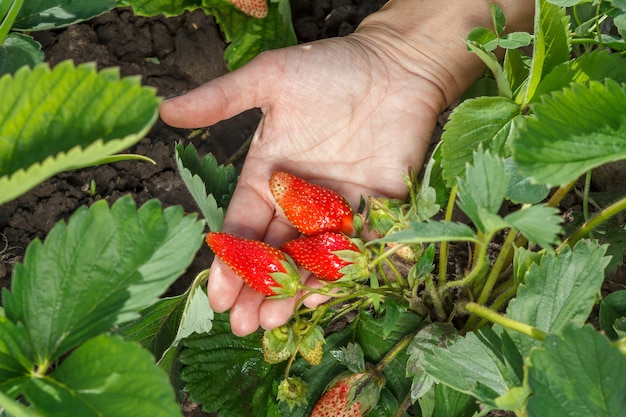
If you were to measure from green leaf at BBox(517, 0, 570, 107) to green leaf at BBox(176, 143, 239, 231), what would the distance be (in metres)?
0.47

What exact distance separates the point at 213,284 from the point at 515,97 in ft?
1.63

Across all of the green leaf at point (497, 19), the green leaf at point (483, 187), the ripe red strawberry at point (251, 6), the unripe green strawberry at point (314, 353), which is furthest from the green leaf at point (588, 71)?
the ripe red strawberry at point (251, 6)

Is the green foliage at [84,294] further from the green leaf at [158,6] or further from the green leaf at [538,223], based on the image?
the green leaf at [158,6]

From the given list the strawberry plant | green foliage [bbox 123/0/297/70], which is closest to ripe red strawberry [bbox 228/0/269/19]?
green foliage [bbox 123/0/297/70]

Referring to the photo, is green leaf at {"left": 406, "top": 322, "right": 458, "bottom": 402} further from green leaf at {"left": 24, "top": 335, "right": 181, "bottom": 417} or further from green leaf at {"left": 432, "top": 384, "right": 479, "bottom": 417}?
green leaf at {"left": 24, "top": 335, "right": 181, "bottom": 417}

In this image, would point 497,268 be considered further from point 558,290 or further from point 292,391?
point 292,391

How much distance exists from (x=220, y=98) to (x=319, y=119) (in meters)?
0.17

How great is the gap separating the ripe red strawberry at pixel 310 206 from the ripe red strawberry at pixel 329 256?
1.0 inches

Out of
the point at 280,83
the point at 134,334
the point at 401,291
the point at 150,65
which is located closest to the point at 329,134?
the point at 280,83

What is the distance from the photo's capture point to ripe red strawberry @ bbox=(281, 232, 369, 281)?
0.91 m

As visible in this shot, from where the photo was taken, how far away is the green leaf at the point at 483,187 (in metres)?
0.67

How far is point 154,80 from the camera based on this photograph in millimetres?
1543

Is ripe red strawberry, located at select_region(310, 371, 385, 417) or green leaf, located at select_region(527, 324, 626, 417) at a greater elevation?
green leaf, located at select_region(527, 324, 626, 417)

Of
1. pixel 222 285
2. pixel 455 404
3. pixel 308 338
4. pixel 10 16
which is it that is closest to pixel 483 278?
pixel 455 404
